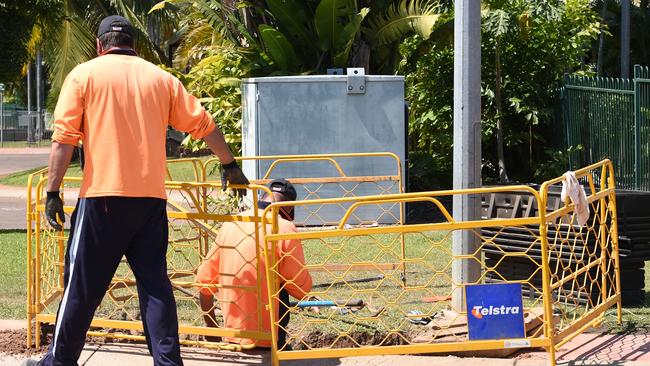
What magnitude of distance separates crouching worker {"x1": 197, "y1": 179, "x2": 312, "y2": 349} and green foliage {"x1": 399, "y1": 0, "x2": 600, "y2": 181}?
11.3m

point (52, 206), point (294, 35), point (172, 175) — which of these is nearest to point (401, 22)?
point (294, 35)

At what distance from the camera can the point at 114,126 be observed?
5.73 meters

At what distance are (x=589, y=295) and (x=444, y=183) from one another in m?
11.7

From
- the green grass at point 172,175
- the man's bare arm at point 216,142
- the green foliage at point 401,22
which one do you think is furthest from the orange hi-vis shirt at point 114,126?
the green grass at point 172,175

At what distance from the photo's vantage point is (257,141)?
14820 mm

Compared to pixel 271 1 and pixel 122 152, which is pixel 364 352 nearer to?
pixel 122 152

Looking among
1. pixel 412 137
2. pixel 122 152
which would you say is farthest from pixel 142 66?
pixel 412 137

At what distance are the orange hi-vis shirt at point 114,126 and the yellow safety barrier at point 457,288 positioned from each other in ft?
2.74

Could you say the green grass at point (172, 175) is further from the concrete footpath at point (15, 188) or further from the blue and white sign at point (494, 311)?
the blue and white sign at point (494, 311)

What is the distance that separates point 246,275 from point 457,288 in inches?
57.7

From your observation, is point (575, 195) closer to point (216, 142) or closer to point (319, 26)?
point (216, 142)

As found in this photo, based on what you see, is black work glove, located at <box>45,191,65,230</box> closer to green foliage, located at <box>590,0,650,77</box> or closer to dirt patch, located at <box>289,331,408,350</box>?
dirt patch, located at <box>289,331,408,350</box>

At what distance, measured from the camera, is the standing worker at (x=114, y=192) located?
5.73 metres

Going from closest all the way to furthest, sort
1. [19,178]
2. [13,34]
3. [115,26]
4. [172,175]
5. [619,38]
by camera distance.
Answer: [115,26], [13,34], [172,175], [19,178], [619,38]
